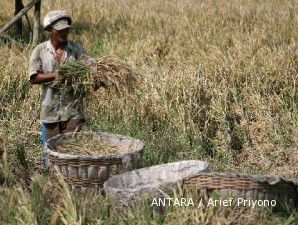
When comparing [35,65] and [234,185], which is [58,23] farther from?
[234,185]

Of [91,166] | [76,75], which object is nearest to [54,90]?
[76,75]

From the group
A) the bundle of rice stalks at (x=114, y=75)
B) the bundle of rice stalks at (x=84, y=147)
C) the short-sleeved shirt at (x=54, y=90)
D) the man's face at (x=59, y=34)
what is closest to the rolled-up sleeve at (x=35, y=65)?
the short-sleeved shirt at (x=54, y=90)

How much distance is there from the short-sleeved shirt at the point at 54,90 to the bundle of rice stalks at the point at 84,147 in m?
0.22

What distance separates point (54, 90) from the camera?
477cm

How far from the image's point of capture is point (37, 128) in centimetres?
603

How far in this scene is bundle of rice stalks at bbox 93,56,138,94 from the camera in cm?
464

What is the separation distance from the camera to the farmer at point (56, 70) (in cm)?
462

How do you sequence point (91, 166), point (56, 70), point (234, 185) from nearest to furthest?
point (234, 185) < point (91, 166) < point (56, 70)

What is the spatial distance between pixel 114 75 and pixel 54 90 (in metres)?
0.46

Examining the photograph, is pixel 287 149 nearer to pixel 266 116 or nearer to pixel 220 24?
pixel 266 116

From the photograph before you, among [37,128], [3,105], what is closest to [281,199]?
[37,128]

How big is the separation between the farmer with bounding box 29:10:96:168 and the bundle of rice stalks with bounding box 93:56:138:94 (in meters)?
0.08

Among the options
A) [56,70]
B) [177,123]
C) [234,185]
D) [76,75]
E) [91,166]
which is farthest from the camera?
[177,123]

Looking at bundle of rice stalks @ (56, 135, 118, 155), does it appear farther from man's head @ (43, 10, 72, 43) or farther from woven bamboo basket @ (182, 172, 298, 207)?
woven bamboo basket @ (182, 172, 298, 207)
